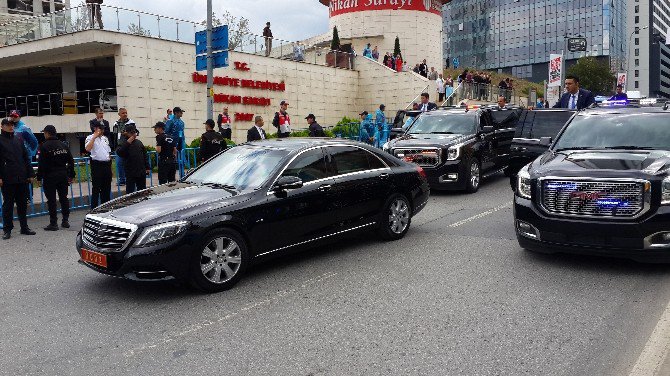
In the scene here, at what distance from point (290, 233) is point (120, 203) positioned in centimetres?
191

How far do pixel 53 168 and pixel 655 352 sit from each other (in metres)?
9.20

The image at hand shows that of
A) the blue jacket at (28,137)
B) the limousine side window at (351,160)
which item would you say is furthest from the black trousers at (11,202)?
the limousine side window at (351,160)

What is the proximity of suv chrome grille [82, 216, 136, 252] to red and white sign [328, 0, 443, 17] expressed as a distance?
3705cm

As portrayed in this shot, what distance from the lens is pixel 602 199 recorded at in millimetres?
6145

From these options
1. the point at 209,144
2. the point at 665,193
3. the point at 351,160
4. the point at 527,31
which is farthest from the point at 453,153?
the point at 527,31

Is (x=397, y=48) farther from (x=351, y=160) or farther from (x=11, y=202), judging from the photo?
(x=351, y=160)

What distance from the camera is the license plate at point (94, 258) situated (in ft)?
18.7

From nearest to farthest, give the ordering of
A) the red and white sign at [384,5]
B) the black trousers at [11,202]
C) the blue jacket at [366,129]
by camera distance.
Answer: the black trousers at [11,202], the blue jacket at [366,129], the red and white sign at [384,5]

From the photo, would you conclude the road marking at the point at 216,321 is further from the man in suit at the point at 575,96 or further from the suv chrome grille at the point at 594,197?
the man in suit at the point at 575,96

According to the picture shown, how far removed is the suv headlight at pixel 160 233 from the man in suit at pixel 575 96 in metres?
9.77

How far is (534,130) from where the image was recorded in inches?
460

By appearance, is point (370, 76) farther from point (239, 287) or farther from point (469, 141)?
point (239, 287)

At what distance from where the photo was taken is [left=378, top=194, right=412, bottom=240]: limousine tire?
799 cm

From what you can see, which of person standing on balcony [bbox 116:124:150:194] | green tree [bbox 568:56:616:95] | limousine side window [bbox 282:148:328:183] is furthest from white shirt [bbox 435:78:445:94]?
green tree [bbox 568:56:616:95]
